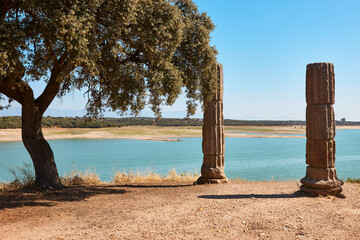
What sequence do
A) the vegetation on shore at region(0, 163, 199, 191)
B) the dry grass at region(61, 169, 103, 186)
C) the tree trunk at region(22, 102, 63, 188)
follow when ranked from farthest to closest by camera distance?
the dry grass at region(61, 169, 103, 186)
the vegetation on shore at region(0, 163, 199, 191)
the tree trunk at region(22, 102, 63, 188)

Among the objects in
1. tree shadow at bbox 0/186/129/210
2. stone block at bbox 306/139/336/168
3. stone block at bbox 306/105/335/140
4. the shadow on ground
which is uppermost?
stone block at bbox 306/105/335/140

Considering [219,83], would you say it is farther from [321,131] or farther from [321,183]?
[321,183]

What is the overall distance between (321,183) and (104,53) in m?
7.92

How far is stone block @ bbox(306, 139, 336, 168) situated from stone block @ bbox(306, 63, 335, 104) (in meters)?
1.35

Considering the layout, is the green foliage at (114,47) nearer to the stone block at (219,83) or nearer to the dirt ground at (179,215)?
the stone block at (219,83)

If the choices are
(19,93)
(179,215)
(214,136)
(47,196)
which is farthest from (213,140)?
(19,93)

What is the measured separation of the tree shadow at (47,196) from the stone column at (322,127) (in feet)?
21.5

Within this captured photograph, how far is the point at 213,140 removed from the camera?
13031 mm

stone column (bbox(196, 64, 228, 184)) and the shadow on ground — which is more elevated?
stone column (bbox(196, 64, 228, 184))

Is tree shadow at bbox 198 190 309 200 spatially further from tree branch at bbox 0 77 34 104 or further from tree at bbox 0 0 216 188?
tree branch at bbox 0 77 34 104

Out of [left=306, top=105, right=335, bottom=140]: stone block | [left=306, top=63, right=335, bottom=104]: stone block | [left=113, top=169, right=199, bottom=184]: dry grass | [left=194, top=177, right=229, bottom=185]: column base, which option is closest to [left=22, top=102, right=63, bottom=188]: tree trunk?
[left=113, top=169, right=199, bottom=184]: dry grass

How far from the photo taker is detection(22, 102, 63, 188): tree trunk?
1131 cm

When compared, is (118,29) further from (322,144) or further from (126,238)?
(322,144)

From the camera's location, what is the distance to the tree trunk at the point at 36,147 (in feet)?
37.1
